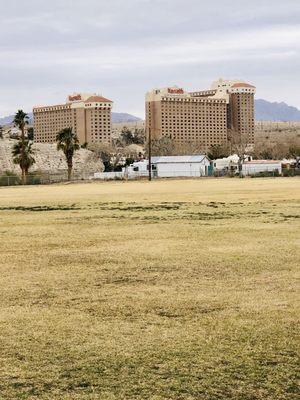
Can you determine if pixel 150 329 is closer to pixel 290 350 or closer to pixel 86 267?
pixel 290 350

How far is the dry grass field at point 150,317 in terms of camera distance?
250 inches

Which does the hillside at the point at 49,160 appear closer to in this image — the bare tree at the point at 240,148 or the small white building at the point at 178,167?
the bare tree at the point at 240,148

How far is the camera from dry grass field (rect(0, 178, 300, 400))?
634 centimetres

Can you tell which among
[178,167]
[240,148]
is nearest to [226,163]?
[178,167]

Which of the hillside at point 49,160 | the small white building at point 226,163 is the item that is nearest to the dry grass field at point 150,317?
the small white building at point 226,163

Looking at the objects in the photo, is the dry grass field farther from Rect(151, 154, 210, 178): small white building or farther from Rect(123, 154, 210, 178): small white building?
Rect(151, 154, 210, 178): small white building

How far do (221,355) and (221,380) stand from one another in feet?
2.68

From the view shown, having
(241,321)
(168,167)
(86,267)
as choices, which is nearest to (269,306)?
(241,321)

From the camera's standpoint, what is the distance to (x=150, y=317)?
8953mm

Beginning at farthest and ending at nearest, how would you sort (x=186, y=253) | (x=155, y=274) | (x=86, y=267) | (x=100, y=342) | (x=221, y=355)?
(x=186, y=253) → (x=86, y=267) → (x=155, y=274) → (x=100, y=342) → (x=221, y=355)

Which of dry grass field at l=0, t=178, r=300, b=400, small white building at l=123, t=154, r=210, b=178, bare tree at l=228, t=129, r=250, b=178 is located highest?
bare tree at l=228, t=129, r=250, b=178

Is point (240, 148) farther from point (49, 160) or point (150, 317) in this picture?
point (150, 317)

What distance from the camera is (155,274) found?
1240 centimetres

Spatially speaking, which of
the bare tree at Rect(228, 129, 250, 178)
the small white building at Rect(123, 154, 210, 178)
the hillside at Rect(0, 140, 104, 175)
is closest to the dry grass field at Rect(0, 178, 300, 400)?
the bare tree at Rect(228, 129, 250, 178)
